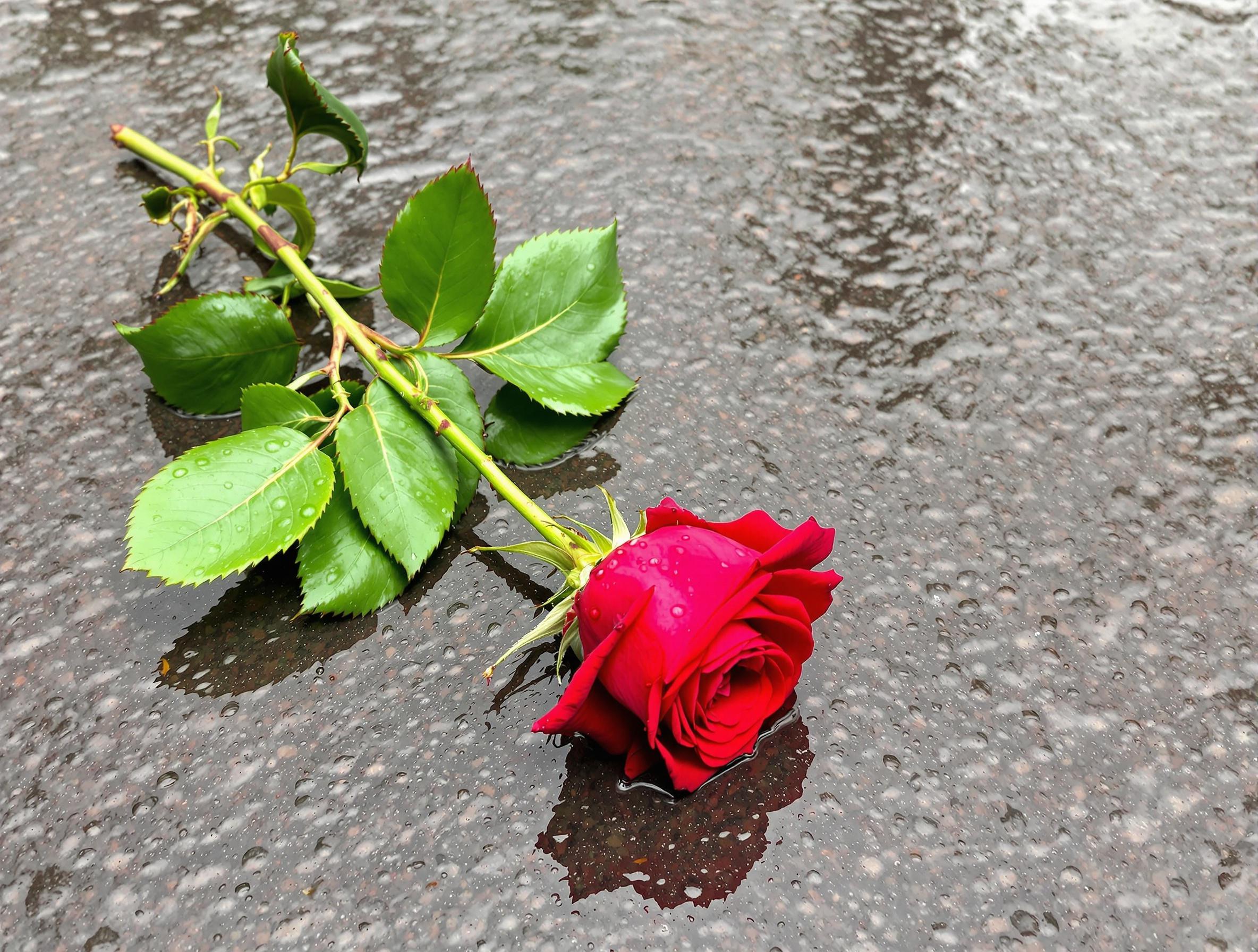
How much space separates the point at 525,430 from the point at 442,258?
0.16 m

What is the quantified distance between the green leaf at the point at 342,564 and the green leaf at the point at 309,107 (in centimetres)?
36

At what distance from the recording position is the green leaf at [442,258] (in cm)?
77

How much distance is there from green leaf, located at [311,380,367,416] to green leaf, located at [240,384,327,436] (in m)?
0.03

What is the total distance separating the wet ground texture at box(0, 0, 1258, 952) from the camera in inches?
25.7

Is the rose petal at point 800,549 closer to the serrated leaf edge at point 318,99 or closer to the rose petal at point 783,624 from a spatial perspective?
the rose petal at point 783,624

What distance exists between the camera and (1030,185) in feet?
3.66

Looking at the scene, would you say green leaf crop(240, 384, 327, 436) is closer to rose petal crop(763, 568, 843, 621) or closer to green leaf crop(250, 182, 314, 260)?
green leaf crop(250, 182, 314, 260)

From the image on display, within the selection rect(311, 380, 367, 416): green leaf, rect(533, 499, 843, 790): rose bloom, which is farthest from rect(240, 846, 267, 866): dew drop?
rect(311, 380, 367, 416): green leaf

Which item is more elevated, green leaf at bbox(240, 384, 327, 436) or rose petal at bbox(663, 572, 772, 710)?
green leaf at bbox(240, 384, 327, 436)

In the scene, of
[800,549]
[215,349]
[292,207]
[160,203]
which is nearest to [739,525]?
[800,549]

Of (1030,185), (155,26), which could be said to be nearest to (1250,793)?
(1030,185)

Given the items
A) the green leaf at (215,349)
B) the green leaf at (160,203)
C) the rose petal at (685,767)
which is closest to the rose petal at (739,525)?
the rose petal at (685,767)

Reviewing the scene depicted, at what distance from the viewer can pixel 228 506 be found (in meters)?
0.71

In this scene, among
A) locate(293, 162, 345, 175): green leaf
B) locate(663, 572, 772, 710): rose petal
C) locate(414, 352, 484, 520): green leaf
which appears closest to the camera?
locate(663, 572, 772, 710): rose petal
